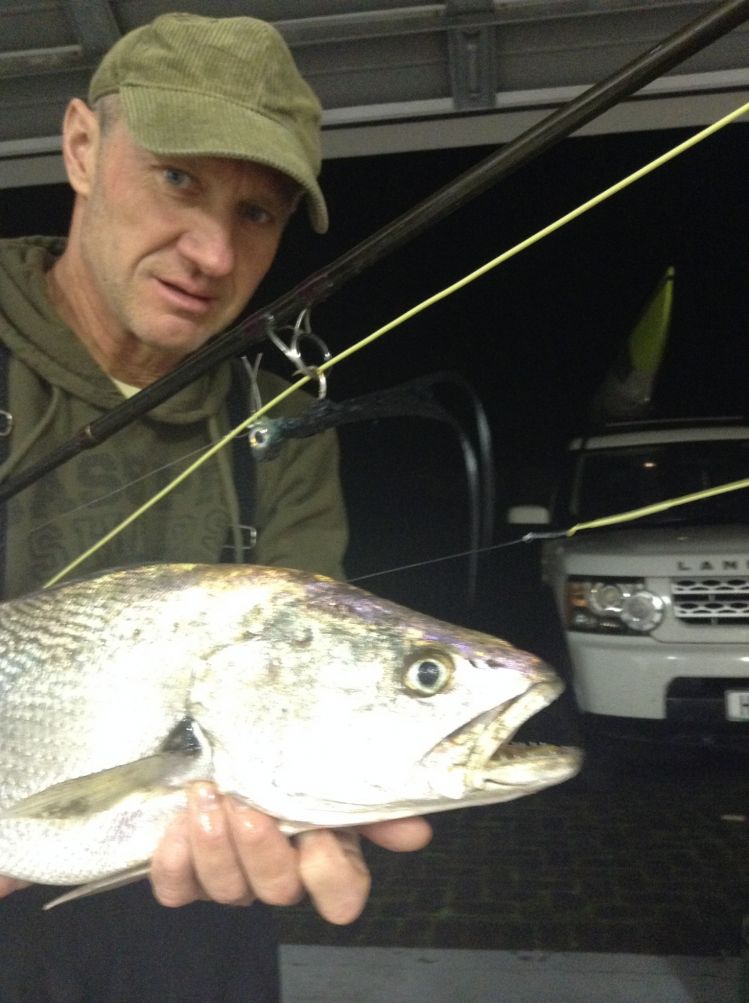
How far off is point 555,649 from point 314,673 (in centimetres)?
294

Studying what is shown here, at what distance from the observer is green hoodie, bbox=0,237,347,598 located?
60.2 inches

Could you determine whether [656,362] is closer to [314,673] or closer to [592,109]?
[592,109]

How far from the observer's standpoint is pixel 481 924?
342 cm

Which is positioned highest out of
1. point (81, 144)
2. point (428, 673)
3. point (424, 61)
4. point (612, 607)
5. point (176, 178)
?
point (424, 61)

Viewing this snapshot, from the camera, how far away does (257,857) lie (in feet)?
3.83

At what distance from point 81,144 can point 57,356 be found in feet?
1.34

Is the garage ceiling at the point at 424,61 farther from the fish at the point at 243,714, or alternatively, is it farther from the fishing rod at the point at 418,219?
the fish at the point at 243,714

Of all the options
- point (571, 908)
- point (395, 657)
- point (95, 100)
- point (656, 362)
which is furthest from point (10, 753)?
point (656, 362)

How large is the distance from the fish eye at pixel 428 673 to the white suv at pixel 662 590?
96.9 inches

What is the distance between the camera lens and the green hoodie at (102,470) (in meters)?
1.53

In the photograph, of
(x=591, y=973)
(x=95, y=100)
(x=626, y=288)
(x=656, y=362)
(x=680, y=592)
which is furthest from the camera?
(x=626, y=288)

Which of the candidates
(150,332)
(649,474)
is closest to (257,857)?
(150,332)

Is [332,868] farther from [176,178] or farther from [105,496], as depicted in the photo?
[176,178]

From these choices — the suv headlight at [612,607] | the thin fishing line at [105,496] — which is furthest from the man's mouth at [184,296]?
the suv headlight at [612,607]
